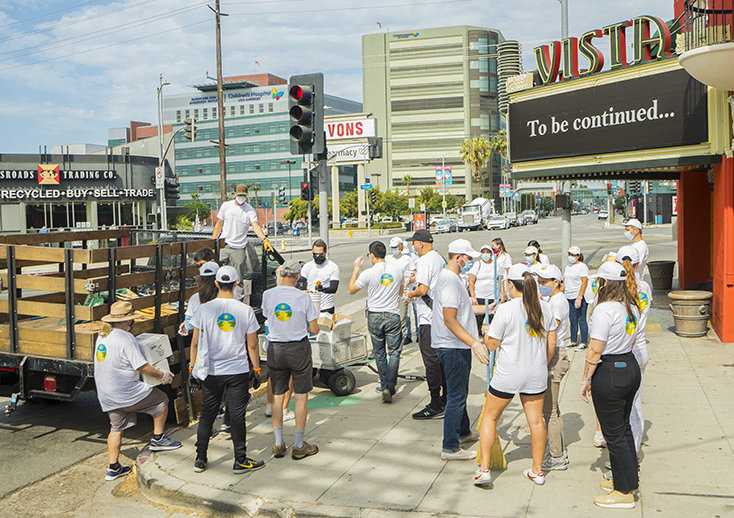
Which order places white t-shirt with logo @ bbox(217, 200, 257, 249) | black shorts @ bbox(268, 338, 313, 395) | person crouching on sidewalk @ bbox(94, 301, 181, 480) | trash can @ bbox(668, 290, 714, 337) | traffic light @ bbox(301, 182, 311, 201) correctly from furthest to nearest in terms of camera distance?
traffic light @ bbox(301, 182, 311, 201) < trash can @ bbox(668, 290, 714, 337) < white t-shirt with logo @ bbox(217, 200, 257, 249) < black shorts @ bbox(268, 338, 313, 395) < person crouching on sidewalk @ bbox(94, 301, 181, 480)

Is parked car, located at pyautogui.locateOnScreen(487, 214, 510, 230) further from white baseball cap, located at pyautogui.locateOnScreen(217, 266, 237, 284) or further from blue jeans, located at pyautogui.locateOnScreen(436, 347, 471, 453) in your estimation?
white baseball cap, located at pyautogui.locateOnScreen(217, 266, 237, 284)

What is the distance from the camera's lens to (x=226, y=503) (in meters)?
5.30

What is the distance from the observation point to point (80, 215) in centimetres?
4944

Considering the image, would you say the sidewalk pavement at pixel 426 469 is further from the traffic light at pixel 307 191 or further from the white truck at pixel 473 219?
the white truck at pixel 473 219

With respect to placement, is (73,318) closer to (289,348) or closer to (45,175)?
(289,348)

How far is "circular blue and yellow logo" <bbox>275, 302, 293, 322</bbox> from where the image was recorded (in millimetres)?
6152

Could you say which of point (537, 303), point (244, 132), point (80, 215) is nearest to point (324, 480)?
point (537, 303)

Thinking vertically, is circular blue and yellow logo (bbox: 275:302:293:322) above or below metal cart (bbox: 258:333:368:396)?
above

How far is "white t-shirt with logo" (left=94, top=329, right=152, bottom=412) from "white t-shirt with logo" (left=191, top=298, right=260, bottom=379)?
2.13 feet

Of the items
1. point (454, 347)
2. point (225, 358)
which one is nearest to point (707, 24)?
point (454, 347)

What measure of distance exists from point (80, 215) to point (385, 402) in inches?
1847

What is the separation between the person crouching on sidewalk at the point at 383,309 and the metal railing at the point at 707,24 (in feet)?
18.1

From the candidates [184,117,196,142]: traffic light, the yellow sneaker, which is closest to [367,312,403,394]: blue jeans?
the yellow sneaker

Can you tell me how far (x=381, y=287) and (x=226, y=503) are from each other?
3342 millimetres
